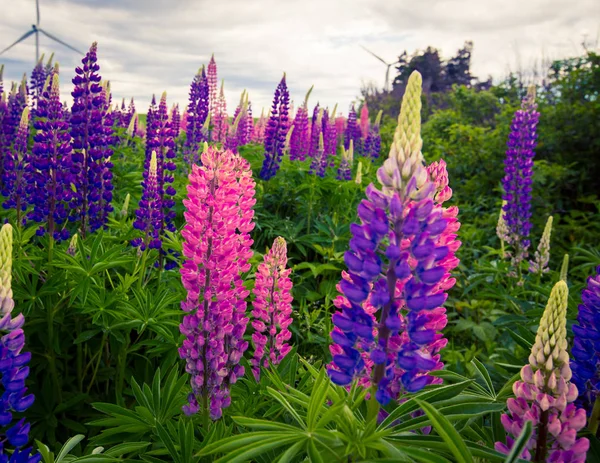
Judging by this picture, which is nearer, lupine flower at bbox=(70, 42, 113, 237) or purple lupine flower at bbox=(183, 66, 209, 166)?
lupine flower at bbox=(70, 42, 113, 237)

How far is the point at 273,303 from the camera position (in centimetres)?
278

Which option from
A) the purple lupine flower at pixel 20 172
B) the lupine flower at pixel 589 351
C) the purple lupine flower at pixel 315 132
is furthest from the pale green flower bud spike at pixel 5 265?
the purple lupine flower at pixel 315 132

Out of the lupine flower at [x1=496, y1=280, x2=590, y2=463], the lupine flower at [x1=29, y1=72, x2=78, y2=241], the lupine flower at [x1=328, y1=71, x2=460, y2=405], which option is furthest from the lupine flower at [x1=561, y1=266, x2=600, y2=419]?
the lupine flower at [x1=29, y1=72, x2=78, y2=241]

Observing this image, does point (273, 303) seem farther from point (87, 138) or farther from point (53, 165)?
point (87, 138)

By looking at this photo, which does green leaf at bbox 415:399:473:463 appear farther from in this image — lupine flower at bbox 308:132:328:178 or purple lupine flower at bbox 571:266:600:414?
lupine flower at bbox 308:132:328:178

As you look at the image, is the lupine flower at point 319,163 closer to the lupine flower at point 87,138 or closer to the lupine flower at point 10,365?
the lupine flower at point 87,138

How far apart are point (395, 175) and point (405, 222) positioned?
0.13 metres

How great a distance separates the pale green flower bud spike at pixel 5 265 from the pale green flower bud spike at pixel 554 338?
62.1 inches

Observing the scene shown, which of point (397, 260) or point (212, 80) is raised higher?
point (212, 80)

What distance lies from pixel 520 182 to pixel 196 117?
15.6 ft

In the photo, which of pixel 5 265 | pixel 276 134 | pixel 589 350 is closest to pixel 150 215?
pixel 5 265

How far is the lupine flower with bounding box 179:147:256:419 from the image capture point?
231cm

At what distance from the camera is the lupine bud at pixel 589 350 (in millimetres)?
1685

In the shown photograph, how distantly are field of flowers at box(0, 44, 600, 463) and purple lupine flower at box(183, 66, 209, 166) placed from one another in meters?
0.93
